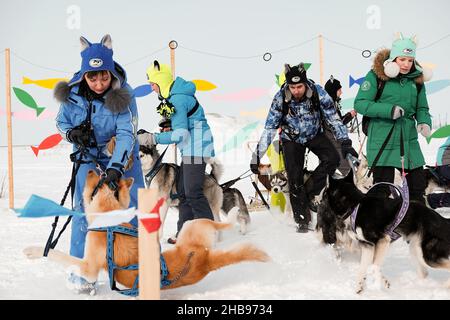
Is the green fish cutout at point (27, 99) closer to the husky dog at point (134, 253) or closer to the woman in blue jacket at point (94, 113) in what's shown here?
the woman in blue jacket at point (94, 113)

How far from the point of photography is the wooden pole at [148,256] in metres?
2.24

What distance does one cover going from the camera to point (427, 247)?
305cm

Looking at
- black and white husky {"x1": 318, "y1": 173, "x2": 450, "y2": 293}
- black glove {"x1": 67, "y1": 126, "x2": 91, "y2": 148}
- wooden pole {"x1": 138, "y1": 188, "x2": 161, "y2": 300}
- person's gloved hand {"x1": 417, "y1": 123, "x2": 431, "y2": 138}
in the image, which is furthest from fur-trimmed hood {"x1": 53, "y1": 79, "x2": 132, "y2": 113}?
person's gloved hand {"x1": 417, "y1": 123, "x2": 431, "y2": 138}

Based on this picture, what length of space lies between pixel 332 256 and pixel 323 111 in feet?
5.57

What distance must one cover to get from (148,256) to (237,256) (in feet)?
2.64

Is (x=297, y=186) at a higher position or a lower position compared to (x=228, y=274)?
higher

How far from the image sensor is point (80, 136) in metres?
3.29

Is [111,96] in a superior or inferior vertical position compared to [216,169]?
superior

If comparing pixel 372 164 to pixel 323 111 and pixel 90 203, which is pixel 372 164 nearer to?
pixel 323 111

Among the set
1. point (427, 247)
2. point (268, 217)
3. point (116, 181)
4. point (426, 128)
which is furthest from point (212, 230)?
point (268, 217)

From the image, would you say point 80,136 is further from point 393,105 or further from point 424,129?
point 424,129

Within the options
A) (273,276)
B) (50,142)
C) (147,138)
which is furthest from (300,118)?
(50,142)

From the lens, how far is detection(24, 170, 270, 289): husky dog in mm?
2879

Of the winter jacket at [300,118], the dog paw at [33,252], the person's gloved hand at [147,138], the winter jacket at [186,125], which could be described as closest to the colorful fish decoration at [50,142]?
the person's gloved hand at [147,138]
